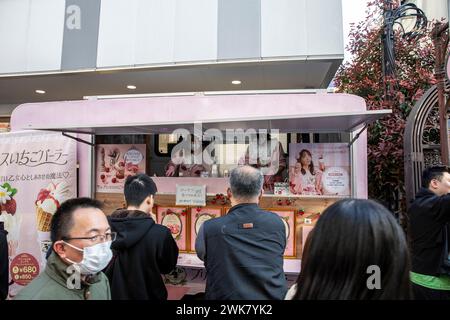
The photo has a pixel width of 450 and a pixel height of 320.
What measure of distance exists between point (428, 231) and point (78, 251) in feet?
9.98

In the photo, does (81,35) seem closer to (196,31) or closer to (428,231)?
(196,31)

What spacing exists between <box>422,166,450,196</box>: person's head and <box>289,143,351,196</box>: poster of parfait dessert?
1.01 m

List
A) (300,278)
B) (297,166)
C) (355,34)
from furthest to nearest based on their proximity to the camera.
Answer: (355,34) < (297,166) < (300,278)

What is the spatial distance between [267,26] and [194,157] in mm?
2994

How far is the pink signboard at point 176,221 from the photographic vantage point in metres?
4.30

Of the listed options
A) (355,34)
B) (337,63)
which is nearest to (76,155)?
(337,63)

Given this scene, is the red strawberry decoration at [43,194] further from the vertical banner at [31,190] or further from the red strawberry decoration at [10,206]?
the red strawberry decoration at [10,206]

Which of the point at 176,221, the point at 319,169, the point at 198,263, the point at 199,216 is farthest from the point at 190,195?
the point at 319,169

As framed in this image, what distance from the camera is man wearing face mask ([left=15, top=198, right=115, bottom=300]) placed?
162cm

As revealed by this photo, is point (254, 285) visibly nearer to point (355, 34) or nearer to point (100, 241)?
point (100, 241)

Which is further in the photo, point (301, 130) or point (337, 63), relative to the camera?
point (337, 63)

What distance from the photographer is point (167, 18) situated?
6090 millimetres

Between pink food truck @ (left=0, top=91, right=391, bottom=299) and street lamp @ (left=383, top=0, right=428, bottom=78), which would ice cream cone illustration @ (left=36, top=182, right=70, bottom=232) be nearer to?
pink food truck @ (left=0, top=91, right=391, bottom=299)

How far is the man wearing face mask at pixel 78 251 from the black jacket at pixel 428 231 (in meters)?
2.83
